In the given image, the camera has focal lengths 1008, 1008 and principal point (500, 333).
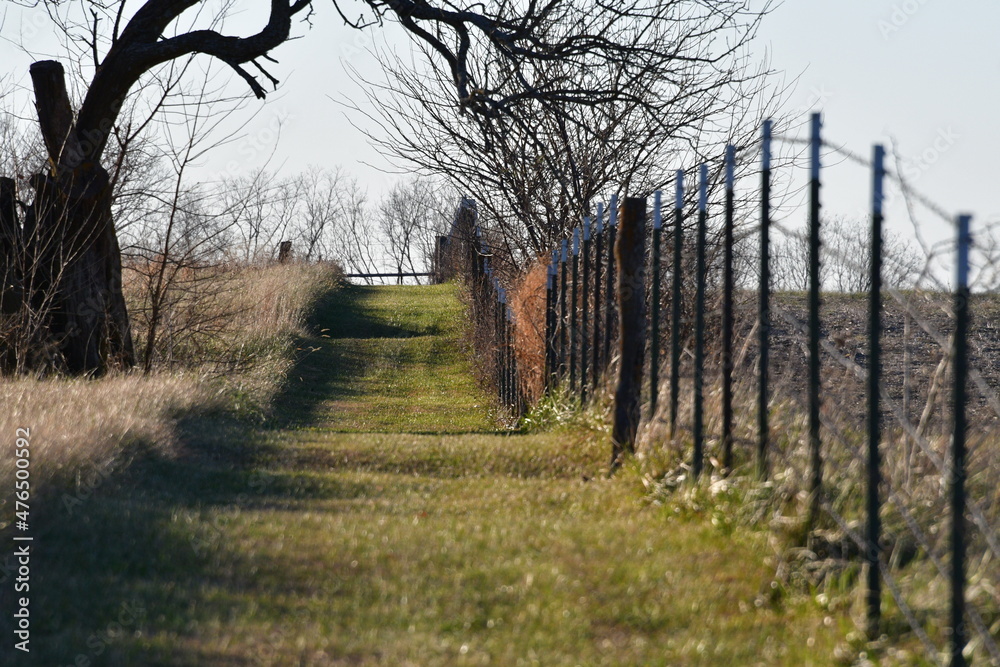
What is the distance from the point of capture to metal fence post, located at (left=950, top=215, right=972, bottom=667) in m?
2.93

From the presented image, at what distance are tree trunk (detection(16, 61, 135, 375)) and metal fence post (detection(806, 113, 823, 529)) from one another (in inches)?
326

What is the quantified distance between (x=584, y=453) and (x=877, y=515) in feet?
12.0

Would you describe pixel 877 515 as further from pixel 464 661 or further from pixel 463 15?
pixel 463 15

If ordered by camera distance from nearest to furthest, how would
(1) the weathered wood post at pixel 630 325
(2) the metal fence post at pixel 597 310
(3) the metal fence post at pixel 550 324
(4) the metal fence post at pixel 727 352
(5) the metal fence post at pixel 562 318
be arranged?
(4) the metal fence post at pixel 727 352, (1) the weathered wood post at pixel 630 325, (2) the metal fence post at pixel 597 310, (5) the metal fence post at pixel 562 318, (3) the metal fence post at pixel 550 324

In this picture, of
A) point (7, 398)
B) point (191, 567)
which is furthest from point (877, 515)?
point (7, 398)

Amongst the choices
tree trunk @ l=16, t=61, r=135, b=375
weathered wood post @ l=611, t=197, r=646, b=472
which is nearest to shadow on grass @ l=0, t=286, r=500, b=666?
weathered wood post @ l=611, t=197, r=646, b=472

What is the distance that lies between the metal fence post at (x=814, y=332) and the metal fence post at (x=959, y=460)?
95 cm

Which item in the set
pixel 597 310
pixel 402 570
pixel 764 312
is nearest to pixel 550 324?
pixel 597 310

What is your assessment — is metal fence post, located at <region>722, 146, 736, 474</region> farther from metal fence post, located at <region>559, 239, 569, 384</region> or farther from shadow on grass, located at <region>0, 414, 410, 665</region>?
metal fence post, located at <region>559, 239, 569, 384</region>

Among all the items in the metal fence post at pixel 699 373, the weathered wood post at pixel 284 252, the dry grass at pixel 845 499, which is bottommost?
the dry grass at pixel 845 499

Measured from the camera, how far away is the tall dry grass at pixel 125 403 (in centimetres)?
578

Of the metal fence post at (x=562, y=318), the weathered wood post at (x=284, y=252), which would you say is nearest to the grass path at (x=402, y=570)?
the metal fence post at (x=562, y=318)

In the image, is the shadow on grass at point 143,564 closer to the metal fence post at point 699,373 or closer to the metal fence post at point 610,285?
the metal fence post at point 699,373

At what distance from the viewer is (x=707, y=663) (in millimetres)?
3299
